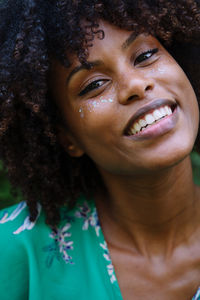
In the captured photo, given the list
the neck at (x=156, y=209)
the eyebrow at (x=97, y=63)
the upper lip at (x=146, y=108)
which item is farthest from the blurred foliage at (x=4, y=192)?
the upper lip at (x=146, y=108)

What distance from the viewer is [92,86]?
7.11 ft

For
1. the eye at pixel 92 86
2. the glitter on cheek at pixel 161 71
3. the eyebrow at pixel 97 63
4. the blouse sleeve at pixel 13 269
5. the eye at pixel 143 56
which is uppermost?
the eyebrow at pixel 97 63

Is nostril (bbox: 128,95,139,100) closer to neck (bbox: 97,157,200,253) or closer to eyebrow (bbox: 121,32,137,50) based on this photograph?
eyebrow (bbox: 121,32,137,50)

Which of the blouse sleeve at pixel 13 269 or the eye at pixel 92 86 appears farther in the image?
the blouse sleeve at pixel 13 269

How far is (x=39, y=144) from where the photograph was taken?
247 centimetres

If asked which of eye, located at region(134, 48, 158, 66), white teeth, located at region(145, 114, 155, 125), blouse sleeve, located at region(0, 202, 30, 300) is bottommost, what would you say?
blouse sleeve, located at region(0, 202, 30, 300)

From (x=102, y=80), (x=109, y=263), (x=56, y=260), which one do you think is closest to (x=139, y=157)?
(x=102, y=80)

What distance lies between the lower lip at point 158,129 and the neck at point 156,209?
35 cm

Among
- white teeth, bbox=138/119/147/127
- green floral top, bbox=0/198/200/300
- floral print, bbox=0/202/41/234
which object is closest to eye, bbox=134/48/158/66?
white teeth, bbox=138/119/147/127

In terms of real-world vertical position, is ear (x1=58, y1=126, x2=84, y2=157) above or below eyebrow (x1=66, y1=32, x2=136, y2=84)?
below

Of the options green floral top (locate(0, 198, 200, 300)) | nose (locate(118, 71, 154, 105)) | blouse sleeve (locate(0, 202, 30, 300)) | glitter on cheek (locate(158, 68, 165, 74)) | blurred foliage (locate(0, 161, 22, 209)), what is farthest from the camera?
blurred foliage (locate(0, 161, 22, 209))

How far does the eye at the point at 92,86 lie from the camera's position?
214 cm

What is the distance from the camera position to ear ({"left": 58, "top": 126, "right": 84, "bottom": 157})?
243 cm

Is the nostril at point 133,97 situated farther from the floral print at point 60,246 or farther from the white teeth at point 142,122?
the floral print at point 60,246
